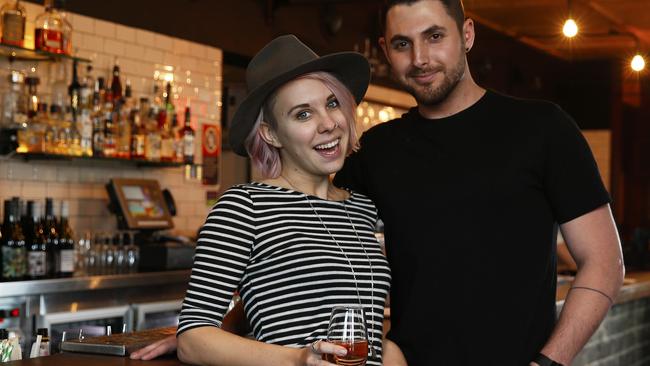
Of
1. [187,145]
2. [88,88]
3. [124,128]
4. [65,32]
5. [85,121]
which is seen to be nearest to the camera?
[65,32]

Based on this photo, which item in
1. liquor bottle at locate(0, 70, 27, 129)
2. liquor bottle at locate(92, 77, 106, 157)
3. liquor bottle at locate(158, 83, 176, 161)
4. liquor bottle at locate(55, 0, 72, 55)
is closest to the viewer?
liquor bottle at locate(0, 70, 27, 129)

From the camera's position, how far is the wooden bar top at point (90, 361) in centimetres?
210

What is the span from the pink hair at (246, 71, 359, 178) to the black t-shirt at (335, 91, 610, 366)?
27 cm

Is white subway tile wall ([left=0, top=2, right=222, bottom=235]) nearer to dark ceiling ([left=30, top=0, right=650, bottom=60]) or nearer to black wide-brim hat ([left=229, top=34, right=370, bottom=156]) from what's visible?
dark ceiling ([left=30, top=0, right=650, bottom=60])

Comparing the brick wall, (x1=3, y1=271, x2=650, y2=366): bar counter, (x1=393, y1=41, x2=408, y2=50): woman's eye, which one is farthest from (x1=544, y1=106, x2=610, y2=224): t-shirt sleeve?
the brick wall

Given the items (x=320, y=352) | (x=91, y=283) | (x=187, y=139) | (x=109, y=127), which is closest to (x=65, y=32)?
(x=109, y=127)

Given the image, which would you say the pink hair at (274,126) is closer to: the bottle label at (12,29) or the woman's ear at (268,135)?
the woman's ear at (268,135)

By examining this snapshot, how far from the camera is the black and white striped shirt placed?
201 centimetres

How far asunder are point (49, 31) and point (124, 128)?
78 centimetres

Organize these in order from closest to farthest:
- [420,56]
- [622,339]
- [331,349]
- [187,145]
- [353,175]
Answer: [331,349], [420,56], [353,175], [622,339], [187,145]

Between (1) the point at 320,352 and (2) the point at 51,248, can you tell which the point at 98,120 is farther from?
(1) the point at 320,352

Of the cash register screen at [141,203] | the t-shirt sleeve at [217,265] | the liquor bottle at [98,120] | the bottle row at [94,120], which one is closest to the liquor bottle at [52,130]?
the bottle row at [94,120]

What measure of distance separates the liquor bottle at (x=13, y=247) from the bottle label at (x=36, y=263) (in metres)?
0.03

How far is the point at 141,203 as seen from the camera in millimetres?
5785
